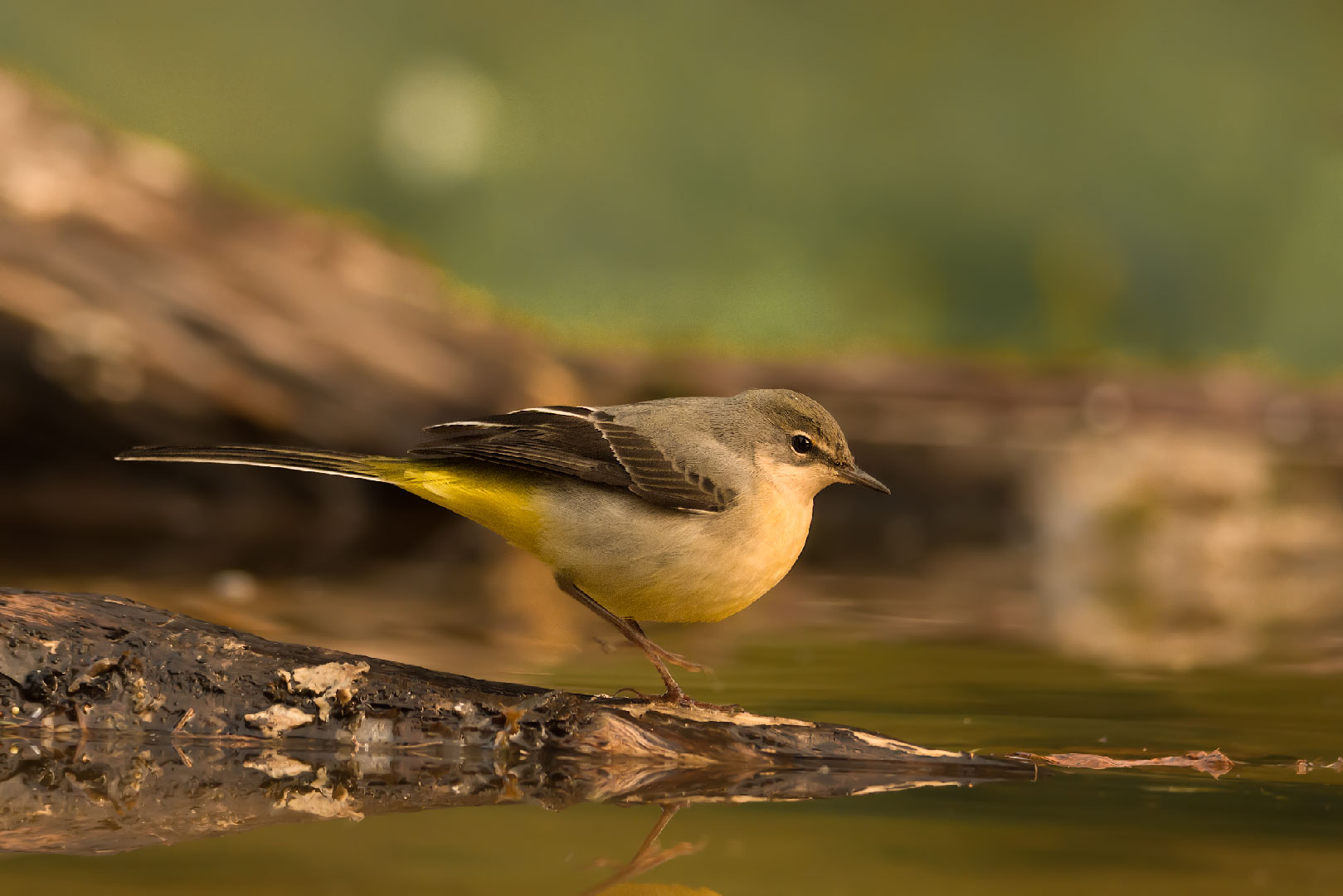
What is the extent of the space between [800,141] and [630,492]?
35.9 feet

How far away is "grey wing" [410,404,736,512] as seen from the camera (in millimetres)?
3664

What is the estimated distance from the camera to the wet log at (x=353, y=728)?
3002 millimetres

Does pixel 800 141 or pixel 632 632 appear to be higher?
pixel 800 141

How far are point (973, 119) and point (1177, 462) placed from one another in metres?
5.24

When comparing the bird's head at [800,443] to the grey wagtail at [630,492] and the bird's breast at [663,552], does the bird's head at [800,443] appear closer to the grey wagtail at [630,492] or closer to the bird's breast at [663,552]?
the grey wagtail at [630,492]

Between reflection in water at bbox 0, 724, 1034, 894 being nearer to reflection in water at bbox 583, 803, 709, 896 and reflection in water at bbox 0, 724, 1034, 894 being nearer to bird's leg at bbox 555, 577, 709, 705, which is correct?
reflection in water at bbox 583, 803, 709, 896

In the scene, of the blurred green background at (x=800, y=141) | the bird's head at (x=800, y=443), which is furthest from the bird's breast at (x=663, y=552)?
the blurred green background at (x=800, y=141)

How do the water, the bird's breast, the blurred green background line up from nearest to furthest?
the water, the bird's breast, the blurred green background

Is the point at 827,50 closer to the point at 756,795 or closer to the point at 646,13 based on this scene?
the point at 646,13

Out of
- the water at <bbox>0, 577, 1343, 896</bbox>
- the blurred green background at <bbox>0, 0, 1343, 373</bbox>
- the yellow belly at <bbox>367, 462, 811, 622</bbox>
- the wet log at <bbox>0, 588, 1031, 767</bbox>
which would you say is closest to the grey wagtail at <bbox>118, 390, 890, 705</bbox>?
the yellow belly at <bbox>367, 462, 811, 622</bbox>

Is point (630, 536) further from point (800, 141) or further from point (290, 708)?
point (800, 141)

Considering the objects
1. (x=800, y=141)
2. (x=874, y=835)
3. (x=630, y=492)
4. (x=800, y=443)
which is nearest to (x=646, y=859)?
(x=874, y=835)

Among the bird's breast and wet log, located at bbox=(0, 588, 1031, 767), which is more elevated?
the bird's breast

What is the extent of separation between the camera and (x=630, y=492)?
3697 mm
